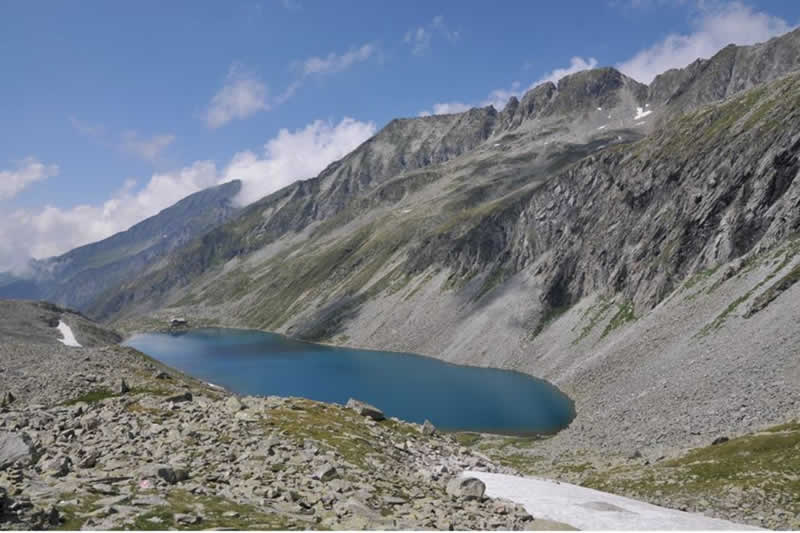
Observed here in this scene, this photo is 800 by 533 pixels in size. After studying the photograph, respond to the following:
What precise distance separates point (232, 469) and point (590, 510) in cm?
1728

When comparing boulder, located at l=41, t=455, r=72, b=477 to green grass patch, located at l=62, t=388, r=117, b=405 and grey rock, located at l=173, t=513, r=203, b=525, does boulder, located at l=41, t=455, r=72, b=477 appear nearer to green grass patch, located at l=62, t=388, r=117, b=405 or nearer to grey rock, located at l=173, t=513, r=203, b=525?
grey rock, located at l=173, t=513, r=203, b=525

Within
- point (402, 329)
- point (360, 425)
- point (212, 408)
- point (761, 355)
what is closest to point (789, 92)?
point (761, 355)

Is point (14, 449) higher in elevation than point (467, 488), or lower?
higher

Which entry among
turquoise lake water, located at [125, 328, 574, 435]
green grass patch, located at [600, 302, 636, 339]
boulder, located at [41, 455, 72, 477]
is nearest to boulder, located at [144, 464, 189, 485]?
boulder, located at [41, 455, 72, 477]

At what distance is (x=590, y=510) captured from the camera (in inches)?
1096

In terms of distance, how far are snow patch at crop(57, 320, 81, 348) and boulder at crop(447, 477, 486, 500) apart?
103288 mm

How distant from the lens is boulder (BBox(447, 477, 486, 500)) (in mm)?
26344

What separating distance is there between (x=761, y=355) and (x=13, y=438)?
251ft

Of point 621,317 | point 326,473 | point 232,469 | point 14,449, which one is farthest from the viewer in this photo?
point 621,317

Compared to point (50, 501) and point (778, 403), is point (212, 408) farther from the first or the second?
point (778, 403)

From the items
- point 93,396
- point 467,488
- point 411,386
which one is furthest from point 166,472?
point 411,386

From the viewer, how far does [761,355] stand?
229 ft

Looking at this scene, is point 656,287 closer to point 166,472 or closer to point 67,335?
point 166,472

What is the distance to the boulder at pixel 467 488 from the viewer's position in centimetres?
2634
